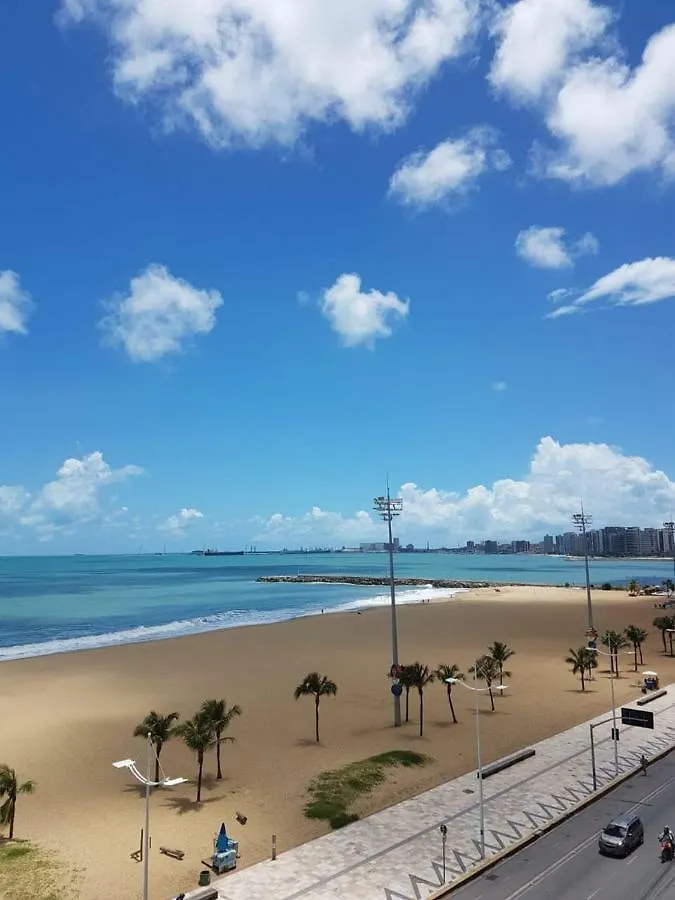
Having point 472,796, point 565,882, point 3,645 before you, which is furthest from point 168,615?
point 565,882

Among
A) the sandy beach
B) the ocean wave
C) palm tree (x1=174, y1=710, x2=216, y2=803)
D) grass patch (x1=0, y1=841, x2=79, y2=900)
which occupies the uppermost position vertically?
palm tree (x1=174, y1=710, x2=216, y2=803)

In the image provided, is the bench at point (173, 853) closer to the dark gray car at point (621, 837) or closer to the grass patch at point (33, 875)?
the grass patch at point (33, 875)

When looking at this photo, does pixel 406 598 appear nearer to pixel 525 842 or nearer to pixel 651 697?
pixel 651 697

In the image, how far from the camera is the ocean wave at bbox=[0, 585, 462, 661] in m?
76.2

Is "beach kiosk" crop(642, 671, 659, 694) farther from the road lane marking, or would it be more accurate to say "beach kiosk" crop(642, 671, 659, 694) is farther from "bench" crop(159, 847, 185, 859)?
"bench" crop(159, 847, 185, 859)

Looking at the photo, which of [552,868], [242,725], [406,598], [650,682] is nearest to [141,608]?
[406,598]

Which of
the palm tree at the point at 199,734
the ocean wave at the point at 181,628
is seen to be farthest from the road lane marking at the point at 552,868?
the ocean wave at the point at 181,628

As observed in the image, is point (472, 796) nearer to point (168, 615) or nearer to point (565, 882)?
point (565, 882)

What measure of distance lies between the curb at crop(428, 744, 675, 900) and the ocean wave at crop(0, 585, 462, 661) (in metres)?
A: 60.7

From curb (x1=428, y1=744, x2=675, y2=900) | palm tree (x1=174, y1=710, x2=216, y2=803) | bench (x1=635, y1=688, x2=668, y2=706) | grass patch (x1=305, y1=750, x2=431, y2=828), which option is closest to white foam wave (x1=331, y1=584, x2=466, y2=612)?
bench (x1=635, y1=688, x2=668, y2=706)

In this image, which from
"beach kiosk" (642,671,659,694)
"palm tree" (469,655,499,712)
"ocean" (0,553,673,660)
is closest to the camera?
"palm tree" (469,655,499,712)

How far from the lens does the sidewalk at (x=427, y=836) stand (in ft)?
69.5

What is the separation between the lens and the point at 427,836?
2495 cm

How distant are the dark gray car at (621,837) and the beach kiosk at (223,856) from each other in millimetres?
12776
